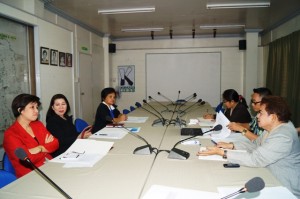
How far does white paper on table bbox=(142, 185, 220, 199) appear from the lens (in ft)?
3.93

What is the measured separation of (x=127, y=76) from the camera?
25.3 ft

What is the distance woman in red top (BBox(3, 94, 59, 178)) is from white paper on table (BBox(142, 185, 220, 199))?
115 cm

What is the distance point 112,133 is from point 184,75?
5.13 metres

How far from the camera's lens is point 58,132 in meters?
2.57

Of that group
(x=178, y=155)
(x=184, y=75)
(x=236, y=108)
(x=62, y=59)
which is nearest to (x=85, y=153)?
(x=178, y=155)

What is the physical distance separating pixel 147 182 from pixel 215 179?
0.40m

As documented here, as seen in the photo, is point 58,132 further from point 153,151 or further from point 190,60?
point 190,60

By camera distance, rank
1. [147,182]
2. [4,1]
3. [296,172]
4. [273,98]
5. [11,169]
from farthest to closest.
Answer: [4,1], [11,169], [273,98], [296,172], [147,182]

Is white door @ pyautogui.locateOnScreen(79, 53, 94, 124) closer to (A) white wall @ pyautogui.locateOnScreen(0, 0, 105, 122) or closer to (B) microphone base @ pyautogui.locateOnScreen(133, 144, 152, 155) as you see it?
(A) white wall @ pyautogui.locateOnScreen(0, 0, 105, 122)

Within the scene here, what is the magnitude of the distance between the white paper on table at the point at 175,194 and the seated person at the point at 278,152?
510 mm

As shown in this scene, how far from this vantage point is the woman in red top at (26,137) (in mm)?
1919

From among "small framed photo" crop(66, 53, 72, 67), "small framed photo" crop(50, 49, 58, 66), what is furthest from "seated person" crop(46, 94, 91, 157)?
"small framed photo" crop(66, 53, 72, 67)

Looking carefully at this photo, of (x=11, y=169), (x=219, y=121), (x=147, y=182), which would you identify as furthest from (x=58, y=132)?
(x=219, y=121)

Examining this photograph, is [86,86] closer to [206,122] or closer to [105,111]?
[105,111]
